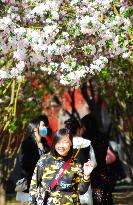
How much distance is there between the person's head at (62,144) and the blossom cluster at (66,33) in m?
1.65

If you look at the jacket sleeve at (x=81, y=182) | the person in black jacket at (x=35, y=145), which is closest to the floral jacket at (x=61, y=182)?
the jacket sleeve at (x=81, y=182)

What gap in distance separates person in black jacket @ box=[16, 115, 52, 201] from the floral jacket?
6.11ft

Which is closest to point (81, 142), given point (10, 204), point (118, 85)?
point (118, 85)

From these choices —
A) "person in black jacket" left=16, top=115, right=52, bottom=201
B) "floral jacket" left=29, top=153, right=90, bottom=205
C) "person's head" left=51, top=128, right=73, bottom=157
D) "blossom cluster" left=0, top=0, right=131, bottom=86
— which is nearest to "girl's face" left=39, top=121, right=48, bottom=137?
"person in black jacket" left=16, top=115, right=52, bottom=201

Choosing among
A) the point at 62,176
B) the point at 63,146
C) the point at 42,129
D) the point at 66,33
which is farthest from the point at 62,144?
the point at 66,33

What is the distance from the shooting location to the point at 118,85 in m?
15.3

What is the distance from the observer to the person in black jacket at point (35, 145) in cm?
904

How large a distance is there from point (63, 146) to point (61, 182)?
37 cm

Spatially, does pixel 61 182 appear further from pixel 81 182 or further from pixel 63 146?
pixel 63 146

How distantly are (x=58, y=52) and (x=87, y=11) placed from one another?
678mm

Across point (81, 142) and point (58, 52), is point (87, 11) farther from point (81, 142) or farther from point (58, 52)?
point (81, 142)

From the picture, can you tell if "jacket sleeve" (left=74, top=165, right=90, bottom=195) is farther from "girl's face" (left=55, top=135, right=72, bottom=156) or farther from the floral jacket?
"girl's face" (left=55, top=135, right=72, bottom=156)

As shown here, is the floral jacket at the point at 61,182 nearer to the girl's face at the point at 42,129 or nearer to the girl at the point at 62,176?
the girl at the point at 62,176

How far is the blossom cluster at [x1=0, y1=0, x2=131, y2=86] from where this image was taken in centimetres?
891
